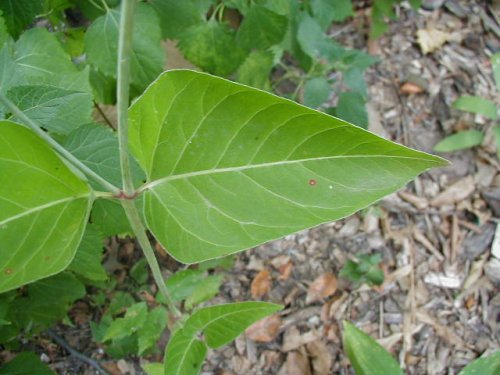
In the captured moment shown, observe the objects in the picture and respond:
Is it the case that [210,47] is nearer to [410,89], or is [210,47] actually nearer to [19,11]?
[19,11]

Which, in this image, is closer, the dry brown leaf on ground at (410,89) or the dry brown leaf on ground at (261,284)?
the dry brown leaf on ground at (261,284)

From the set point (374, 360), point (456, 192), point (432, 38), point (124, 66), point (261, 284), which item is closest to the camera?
point (124, 66)

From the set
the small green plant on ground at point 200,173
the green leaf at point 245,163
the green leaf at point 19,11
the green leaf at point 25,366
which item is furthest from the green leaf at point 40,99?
the green leaf at point 25,366

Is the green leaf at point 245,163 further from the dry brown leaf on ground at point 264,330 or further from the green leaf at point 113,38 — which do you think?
the dry brown leaf on ground at point 264,330

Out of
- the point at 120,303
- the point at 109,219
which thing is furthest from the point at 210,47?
the point at 120,303

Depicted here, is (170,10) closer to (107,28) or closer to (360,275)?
(107,28)

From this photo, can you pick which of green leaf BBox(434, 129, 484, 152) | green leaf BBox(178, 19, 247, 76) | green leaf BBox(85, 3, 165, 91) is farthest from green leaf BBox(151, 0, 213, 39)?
green leaf BBox(434, 129, 484, 152)

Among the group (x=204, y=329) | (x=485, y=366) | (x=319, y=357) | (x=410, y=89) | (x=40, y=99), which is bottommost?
(x=319, y=357)
